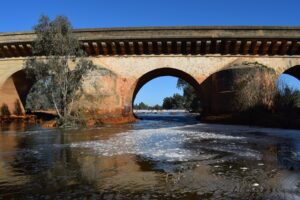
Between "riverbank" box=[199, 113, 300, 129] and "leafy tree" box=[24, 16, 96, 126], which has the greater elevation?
"leafy tree" box=[24, 16, 96, 126]

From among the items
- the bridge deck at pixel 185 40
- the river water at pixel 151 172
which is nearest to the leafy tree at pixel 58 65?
the bridge deck at pixel 185 40

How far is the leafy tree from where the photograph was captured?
19.4m

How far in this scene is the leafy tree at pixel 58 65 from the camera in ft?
63.7

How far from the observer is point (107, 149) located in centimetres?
923

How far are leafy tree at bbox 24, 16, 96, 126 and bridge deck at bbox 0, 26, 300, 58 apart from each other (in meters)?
3.01

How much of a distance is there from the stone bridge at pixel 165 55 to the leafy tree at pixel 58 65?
1893 mm

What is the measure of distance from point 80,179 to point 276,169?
3.35 m

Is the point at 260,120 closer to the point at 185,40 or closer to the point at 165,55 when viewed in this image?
the point at 185,40

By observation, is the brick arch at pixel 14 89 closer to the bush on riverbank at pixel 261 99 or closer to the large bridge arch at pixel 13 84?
the large bridge arch at pixel 13 84

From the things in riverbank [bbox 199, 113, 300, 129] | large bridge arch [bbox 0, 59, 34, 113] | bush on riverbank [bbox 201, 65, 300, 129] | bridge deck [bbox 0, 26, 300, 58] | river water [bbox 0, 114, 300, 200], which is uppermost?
bridge deck [bbox 0, 26, 300, 58]

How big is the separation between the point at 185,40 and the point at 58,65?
7.70 m

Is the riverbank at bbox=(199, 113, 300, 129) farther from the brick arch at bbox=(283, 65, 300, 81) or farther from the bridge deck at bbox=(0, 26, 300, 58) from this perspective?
the brick arch at bbox=(283, 65, 300, 81)

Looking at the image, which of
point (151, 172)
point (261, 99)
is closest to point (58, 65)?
point (261, 99)

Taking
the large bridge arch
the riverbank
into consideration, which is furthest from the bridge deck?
the riverbank
